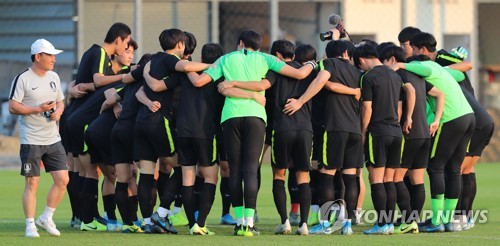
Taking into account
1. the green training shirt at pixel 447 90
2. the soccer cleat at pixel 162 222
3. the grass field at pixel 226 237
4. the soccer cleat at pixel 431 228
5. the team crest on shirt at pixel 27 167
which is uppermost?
the green training shirt at pixel 447 90

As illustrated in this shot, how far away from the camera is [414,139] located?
12.9 meters

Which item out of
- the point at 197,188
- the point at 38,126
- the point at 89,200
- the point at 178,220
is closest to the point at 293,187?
the point at 197,188

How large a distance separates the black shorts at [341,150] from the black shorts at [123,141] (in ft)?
6.53

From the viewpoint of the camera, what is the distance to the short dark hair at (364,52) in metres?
12.8

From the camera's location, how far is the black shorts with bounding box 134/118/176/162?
41.5ft

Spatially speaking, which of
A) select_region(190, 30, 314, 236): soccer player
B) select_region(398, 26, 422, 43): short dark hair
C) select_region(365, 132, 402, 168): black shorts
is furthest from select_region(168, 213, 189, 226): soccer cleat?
select_region(398, 26, 422, 43): short dark hair

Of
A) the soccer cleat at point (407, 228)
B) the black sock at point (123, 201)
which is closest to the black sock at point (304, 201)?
the soccer cleat at point (407, 228)

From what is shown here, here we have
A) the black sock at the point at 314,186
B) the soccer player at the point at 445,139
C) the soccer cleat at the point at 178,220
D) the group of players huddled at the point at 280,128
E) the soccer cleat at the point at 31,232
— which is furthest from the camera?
the black sock at the point at 314,186

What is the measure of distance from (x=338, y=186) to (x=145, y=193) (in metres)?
2.45

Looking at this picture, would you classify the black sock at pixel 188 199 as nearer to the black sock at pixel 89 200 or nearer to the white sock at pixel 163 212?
the white sock at pixel 163 212

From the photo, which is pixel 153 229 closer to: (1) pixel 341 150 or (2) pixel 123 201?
(2) pixel 123 201

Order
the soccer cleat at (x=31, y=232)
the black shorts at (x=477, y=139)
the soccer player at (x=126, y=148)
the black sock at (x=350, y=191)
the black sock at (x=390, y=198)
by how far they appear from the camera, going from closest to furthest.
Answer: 1. the soccer cleat at (x=31, y=232)
2. the black sock at (x=390, y=198)
3. the black sock at (x=350, y=191)
4. the soccer player at (x=126, y=148)
5. the black shorts at (x=477, y=139)

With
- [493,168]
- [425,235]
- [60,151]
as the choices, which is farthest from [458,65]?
[493,168]

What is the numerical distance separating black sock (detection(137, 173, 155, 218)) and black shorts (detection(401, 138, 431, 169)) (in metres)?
2.61
